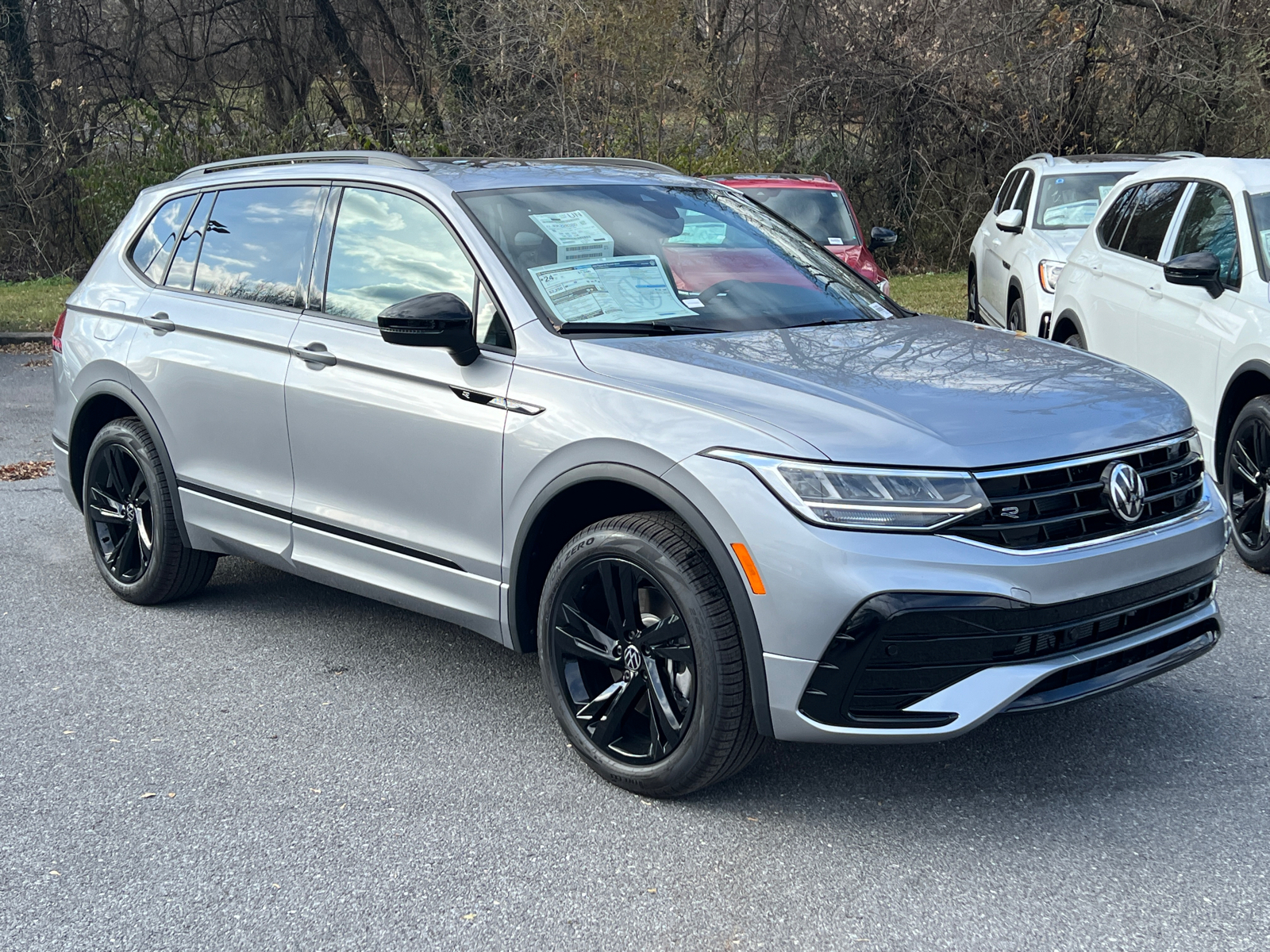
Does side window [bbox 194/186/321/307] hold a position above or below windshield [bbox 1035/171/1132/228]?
above

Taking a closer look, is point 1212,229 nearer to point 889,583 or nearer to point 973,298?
point 889,583

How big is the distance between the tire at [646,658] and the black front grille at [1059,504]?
71 centimetres

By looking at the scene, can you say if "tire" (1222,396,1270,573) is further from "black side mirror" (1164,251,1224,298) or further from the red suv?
the red suv

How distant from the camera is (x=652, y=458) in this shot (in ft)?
12.0

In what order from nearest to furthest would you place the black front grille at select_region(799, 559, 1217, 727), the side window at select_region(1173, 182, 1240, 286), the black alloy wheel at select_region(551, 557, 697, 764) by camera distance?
the black front grille at select_region(799, 559, 1217, 727)
the black alloy wheel at select_region(551, 557, 697, 764)
the side window at select_region(1173, 182, 1240, 286)

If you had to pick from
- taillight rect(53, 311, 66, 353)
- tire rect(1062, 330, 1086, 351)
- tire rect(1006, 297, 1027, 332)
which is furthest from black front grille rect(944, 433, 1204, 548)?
tire rect(1006, 297, 1027, 332)

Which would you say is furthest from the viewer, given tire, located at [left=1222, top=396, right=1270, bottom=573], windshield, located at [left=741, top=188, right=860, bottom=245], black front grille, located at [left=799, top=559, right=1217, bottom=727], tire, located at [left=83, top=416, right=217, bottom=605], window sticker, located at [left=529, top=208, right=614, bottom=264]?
windshield, located at [left=741, top=188, right=860, bottom=245]

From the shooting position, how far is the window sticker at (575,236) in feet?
14.5

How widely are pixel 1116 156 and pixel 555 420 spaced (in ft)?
31.7

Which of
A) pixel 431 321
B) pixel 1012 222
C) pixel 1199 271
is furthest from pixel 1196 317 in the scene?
pixel 1012 222

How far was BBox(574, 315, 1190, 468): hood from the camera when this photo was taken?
341cm

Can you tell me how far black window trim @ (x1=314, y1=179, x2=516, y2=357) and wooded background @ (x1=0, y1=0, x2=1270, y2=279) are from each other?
1319 cm

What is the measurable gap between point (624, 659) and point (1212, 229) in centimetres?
454

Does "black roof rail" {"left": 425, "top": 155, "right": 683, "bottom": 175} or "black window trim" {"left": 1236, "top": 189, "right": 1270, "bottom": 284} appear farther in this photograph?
"black window trim" {"left": 1236, "top": 189, "right": 1270, "bottom": 284}
